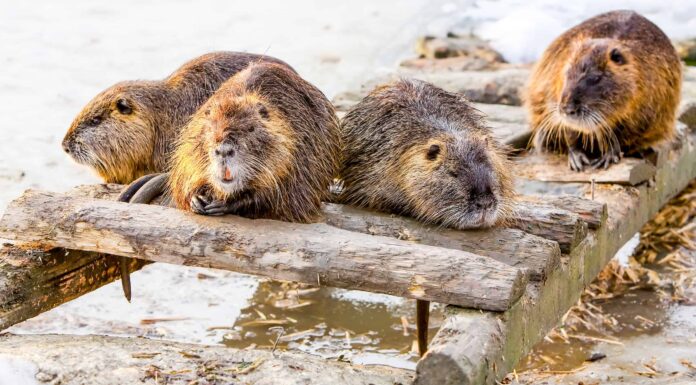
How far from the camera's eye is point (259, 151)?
3857 millimetres

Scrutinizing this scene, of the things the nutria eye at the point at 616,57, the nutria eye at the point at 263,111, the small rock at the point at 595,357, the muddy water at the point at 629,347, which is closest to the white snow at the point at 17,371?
the nutria eye at the point at 263,111

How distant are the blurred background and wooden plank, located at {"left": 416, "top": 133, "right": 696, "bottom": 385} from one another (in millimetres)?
958

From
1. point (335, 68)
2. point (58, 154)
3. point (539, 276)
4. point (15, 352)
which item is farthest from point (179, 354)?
point (335, 68)

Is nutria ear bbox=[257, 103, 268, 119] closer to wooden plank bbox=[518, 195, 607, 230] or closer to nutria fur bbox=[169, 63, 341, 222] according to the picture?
nutria fur bbox=[169, 63, 341, 222]

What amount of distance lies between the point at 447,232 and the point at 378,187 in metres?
0.42

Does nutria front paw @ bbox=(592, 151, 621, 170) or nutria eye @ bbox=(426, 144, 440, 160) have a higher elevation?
nutria eye @ bbox=(426, 144, 440, 160)

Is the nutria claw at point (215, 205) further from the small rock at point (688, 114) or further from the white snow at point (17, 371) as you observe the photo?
the small rock at point (688, 114)

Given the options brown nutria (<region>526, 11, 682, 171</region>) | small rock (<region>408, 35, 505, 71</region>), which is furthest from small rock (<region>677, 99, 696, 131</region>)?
small rock (<region>408, 35, 505, 71</region>)

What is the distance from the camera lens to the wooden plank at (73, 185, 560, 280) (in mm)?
3799

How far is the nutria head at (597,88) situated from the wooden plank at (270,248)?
2174mm

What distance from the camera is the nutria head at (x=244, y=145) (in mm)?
3785

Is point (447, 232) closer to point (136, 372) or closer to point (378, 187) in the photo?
point (378, 187)

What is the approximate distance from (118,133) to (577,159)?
2.41 m

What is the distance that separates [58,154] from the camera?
22.6ft
